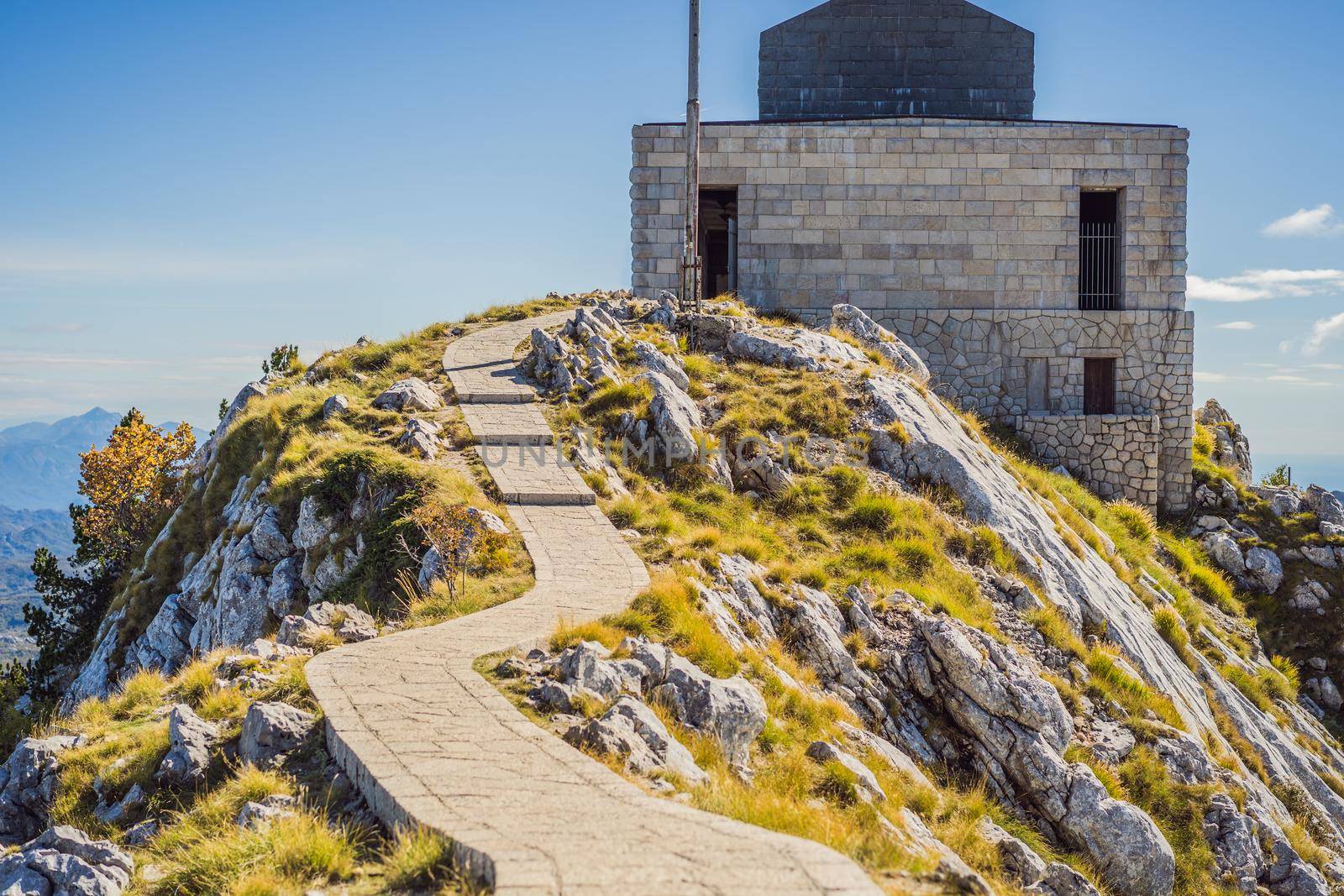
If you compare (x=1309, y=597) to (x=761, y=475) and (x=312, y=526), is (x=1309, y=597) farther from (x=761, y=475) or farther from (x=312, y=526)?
(x=312, y=526)

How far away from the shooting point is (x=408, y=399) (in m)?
16.6

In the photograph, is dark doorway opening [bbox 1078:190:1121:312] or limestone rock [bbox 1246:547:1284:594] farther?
dark doorway opening [bbox 1078:190:1121:312]

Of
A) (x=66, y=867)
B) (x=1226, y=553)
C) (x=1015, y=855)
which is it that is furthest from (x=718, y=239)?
(x=66, y=867)

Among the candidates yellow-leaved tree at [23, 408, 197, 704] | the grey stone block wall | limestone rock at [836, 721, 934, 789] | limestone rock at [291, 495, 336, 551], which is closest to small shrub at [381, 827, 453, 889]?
limestone rock at [836, 721, 934, 789]

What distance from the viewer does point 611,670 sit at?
837 cm

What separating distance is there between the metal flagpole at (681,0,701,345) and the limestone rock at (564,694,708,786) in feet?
43.0

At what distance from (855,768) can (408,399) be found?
10431 mm

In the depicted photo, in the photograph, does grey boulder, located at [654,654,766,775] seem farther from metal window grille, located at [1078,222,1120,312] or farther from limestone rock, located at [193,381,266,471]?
metal window grille, located at [1078,222,1120,312]

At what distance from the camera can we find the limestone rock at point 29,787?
7668 millimetres

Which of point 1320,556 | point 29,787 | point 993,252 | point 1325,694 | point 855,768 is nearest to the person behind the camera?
point 29,787

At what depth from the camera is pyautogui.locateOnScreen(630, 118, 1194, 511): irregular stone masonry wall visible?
945 inches

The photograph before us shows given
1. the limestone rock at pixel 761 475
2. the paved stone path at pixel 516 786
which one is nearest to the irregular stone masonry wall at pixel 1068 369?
the limestone rock at pixel 761 475

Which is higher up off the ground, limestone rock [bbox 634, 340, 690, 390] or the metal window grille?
the metal window grille

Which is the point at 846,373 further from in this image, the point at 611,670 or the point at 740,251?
the point at 611,670
